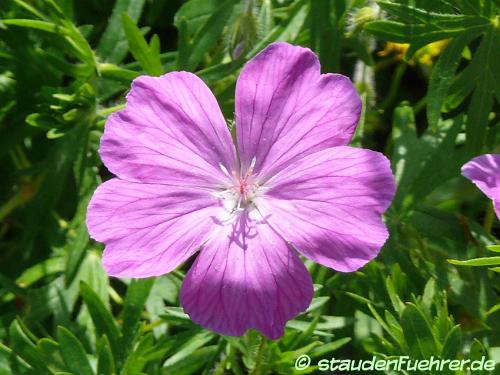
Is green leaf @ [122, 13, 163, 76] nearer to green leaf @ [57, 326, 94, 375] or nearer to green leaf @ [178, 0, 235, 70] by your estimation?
green leaf @ [178, 0, 235, 70]

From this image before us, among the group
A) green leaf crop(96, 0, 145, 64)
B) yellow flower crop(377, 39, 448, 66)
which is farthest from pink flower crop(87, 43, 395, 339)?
yellow flower crop(377, 39, 448, 66)

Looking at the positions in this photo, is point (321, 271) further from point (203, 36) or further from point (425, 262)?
point (203, 36)

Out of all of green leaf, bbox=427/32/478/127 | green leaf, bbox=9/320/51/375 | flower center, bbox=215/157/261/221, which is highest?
green leaf, bbox=427/32/478/127

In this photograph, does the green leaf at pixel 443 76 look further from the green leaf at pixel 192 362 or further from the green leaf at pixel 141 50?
the green leaf at pixel 192 362

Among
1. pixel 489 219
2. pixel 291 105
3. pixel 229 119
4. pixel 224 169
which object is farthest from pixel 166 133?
pixel 489 219

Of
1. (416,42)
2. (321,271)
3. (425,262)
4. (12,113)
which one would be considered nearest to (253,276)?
(321,271)

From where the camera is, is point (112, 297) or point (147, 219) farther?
point (112, 297)
